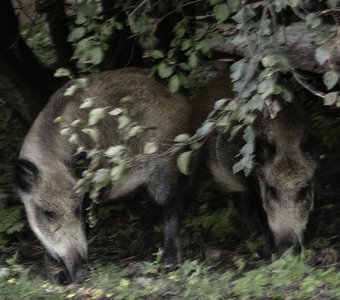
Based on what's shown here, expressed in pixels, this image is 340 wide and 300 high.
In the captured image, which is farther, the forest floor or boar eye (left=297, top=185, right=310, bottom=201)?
boar eye (left=297, top=185, right=310, bottom=201)

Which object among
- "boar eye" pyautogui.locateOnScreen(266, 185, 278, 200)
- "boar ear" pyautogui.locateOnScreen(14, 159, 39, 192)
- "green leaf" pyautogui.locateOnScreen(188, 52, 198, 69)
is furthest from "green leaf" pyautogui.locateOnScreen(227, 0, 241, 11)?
"boar ear" pyautogui.locateOnScreen(14, 159, 39, 192)

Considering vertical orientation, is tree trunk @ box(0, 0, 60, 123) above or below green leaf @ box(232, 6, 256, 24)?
below

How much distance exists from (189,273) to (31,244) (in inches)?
111

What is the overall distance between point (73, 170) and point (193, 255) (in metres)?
1.35

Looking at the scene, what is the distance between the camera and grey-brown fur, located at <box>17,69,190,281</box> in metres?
6.95

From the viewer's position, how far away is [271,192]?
6859 mm

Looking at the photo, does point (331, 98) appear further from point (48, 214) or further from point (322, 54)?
point (48, 214)

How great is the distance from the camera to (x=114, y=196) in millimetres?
7398

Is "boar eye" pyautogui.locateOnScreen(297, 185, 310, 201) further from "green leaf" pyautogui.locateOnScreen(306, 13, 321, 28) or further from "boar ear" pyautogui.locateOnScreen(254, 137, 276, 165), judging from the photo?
"green leaf" pyautogui.locateOnScreen(306, 13, 321, 28)

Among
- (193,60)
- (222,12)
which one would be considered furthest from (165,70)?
(222,12)

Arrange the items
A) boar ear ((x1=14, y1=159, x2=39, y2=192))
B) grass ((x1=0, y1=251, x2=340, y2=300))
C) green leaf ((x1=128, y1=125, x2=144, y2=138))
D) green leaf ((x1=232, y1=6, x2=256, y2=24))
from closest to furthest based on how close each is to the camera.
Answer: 1. green leaf ((x1=128, y1=125, x2=144, y2=138))
2. green leaf ((x1=232, y1=6, x2=256, y2=24))
3. grass ((x1=0, y1=251, x2=340, y2=300))
4. boar ear ((x1=14, y1=159, x2=39, y2=192))

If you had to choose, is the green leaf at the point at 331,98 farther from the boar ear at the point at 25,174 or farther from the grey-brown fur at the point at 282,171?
the boar ear at the point at 25,174

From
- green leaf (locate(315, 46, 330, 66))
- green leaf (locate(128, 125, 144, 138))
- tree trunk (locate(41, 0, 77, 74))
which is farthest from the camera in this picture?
tree trunk (locate(41, 0, 77, 74))

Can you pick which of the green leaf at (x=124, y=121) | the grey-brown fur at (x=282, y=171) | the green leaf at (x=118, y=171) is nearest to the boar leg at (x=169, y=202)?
the grey-brown fur at (x=282, y=171)
